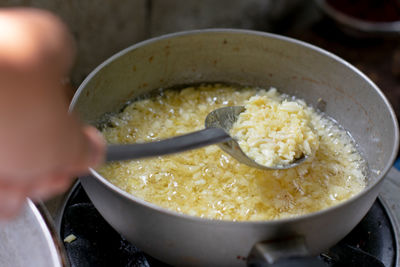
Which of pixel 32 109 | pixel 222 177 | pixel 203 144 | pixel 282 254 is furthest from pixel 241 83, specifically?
pixel 32 109

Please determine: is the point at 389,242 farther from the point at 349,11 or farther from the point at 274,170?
the point at 349,11

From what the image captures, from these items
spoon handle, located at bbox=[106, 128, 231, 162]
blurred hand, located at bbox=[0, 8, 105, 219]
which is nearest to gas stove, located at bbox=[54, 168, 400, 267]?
spoon handle, located at bbox=[106, 128, 231, 162]

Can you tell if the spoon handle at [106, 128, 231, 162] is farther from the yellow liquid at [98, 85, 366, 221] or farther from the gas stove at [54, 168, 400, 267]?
the gas stove at [54, 168, 400, 267]

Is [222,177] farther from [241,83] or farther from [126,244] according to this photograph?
[241,83]

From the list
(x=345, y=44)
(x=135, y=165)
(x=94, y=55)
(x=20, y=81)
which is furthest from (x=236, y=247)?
(x=345, y=44)

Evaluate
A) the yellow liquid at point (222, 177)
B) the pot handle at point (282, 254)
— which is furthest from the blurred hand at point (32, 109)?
the yellow liquid at point (222, 177)

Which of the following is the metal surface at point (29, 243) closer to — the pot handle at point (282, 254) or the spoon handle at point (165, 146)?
the spoon handle at point (165, 146)
